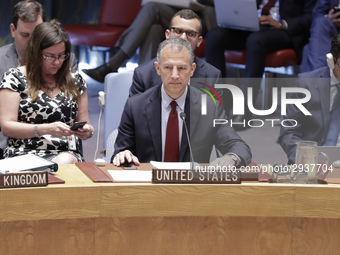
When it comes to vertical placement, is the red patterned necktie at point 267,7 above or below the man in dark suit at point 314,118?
above

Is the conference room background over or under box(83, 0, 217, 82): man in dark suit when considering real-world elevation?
over

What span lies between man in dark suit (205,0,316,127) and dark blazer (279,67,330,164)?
8.99 ft

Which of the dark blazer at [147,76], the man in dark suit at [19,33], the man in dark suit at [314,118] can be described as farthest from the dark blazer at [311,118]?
the man in dark suit at [19,33]

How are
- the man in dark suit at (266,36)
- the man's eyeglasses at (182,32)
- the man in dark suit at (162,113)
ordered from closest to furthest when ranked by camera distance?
1. the man in dark suit at (162,113)
2. the man's eyeglasses at (182,32)
3. the man in dark suit at (266,36)

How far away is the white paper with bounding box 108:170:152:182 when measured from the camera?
1622mm

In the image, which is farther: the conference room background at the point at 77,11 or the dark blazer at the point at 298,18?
the conference room background at the point at 77,11

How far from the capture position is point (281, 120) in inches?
63.7

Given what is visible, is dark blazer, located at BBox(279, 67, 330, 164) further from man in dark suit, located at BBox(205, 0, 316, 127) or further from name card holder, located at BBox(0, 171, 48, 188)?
man in dark suit, located at BBox(205, 0, 316, 127)

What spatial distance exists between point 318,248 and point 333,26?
3.22 metres

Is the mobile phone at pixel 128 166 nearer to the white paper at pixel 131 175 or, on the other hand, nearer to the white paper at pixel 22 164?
the white paper at pixel 131 175

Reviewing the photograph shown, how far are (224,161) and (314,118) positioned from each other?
0.34m

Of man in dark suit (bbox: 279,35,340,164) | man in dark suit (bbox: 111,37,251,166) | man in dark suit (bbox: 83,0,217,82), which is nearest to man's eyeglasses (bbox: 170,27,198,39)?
man in dark suit (bbox: 111,37,251,166)

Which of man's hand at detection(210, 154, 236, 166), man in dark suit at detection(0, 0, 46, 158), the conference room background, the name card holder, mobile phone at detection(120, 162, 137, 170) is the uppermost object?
the conference room background

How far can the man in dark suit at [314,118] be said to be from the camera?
165 centimetres
